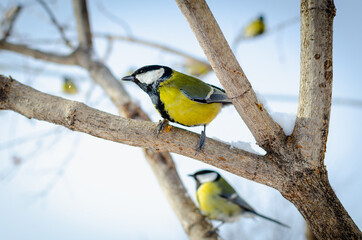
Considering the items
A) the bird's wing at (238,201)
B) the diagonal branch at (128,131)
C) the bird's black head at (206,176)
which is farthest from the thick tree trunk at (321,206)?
the bird's black head at (206,176)

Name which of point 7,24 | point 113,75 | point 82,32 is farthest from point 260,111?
point 7,24

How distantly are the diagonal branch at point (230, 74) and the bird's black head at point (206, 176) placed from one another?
1059mm

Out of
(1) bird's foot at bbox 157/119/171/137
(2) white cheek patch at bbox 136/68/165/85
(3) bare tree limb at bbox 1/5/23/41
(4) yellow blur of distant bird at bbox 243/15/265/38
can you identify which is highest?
(3) bare tree limb at bbox 1/5/23/41

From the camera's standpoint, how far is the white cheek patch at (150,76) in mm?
1402

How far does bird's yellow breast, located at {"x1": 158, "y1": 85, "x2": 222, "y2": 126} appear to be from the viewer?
130 cm

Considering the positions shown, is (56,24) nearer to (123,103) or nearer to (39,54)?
(39,54)

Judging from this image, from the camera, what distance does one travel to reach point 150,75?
141 centimetres

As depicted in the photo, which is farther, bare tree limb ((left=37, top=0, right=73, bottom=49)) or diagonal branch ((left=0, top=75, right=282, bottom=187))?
bare tree limb ((left=37, top=0, right=73, bottom=49))

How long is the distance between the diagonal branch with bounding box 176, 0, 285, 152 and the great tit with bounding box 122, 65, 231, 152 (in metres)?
0.18

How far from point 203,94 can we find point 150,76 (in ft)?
0.92

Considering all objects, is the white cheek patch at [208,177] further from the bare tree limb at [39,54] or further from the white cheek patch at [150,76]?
the bare tree limb at [39,54]

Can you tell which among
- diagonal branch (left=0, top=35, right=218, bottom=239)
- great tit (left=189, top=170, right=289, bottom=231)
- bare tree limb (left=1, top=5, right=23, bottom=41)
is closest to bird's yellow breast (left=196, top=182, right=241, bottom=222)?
great tit (left=189, top=170, right=289, bottom=231)

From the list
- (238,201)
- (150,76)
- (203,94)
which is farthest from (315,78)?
(238,201)

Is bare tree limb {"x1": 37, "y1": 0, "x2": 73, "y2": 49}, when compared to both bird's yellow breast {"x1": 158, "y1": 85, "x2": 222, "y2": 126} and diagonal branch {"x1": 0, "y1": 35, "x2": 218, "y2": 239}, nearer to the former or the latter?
diagonal branch {"x1": 0, "y1": 35, "x2": 218, "y2": 239}
